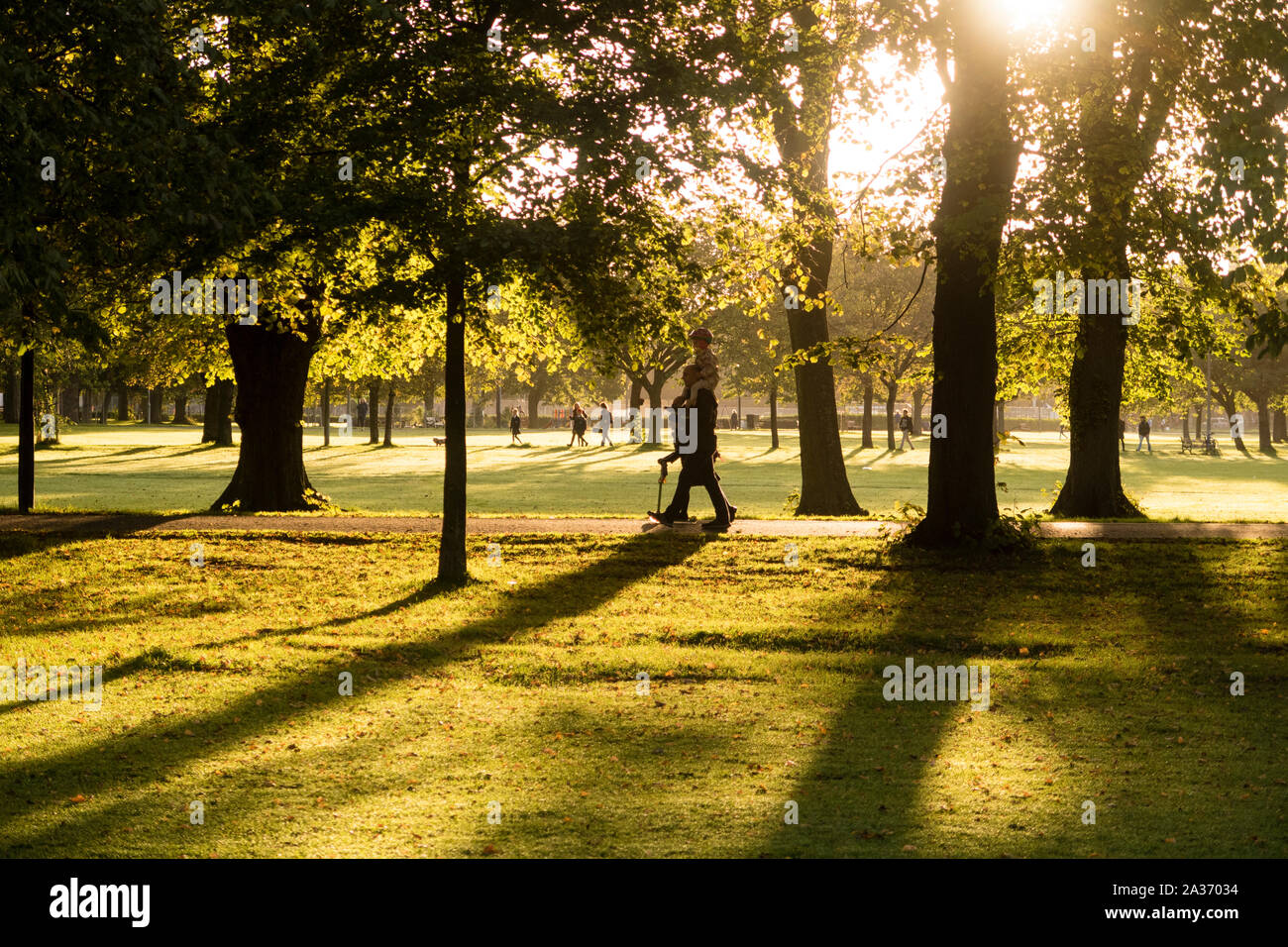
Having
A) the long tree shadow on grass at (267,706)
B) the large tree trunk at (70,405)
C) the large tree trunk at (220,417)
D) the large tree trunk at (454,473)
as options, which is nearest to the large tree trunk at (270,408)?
the large tree trunk at (454,473)

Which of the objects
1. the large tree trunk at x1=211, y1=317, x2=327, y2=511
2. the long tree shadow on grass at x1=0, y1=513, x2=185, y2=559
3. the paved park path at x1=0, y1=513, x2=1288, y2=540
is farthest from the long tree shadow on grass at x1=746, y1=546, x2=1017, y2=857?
the large tree trunk at x1=211, y1=317, x2=327, y2=511

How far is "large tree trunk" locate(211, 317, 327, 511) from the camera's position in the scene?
20.0m

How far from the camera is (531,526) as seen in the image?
17031 mm

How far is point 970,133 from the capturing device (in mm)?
13359

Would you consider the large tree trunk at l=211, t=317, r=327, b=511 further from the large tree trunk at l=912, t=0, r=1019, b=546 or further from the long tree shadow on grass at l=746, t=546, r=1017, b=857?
the long tree shadow on grass at l=746, t=546, r=1017, b=857

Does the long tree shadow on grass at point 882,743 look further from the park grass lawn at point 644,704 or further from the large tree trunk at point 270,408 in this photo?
the large tree trunk at point 270,408

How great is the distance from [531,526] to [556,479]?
55.3 ft

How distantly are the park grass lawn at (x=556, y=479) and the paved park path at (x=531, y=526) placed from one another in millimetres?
1274

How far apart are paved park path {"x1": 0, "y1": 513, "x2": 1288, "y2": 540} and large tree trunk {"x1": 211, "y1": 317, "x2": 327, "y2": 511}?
8.07ft

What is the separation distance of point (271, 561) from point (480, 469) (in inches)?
957

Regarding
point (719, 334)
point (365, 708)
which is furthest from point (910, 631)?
point (719, 334)

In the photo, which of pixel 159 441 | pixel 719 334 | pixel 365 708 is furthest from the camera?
pixel 719 334

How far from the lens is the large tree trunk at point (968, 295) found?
13133mm
